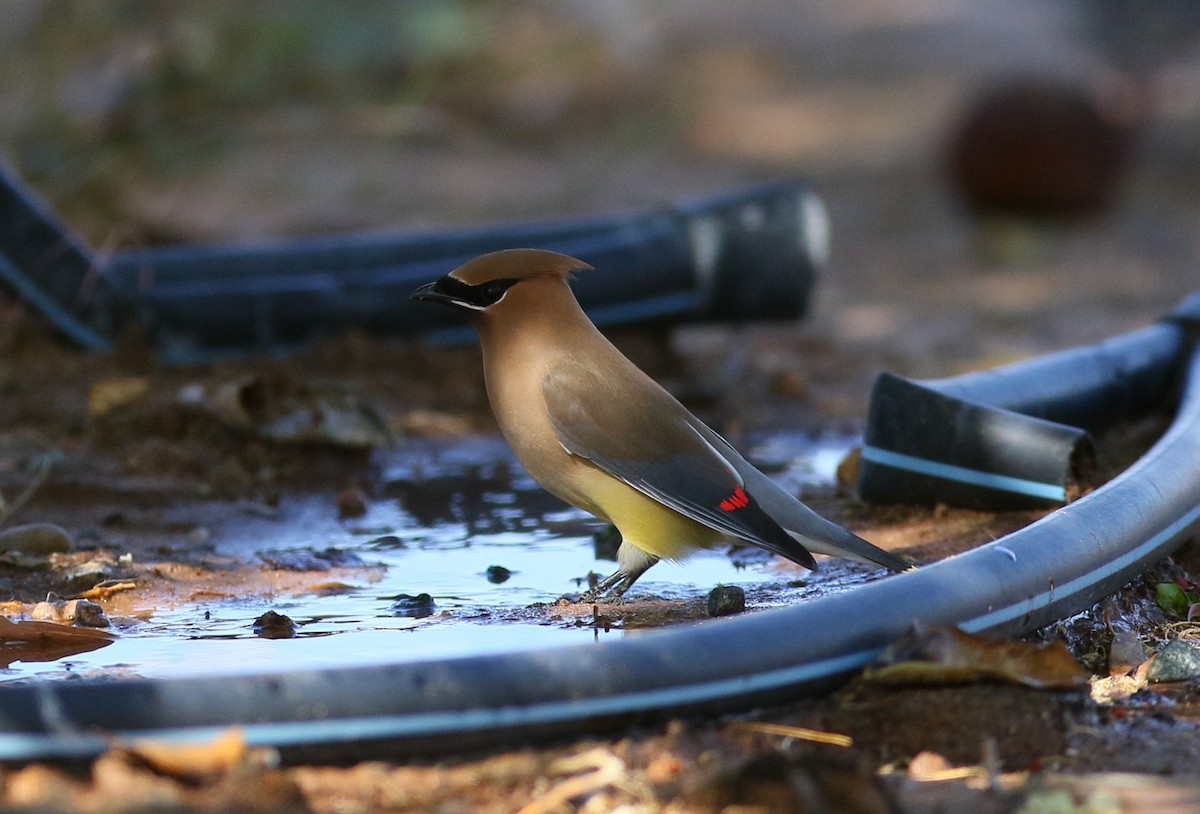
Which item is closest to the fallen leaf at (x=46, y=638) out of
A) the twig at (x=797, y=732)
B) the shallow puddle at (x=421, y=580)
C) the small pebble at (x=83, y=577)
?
the shallow puddle at (x=421, y=580)

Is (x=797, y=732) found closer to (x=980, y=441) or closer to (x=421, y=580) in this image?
(x=421, y=580)

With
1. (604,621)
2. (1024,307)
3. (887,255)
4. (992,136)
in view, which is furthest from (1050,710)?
(992,136)

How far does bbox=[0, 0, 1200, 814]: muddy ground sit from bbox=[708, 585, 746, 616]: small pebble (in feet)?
1.98

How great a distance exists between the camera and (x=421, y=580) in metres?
3.78

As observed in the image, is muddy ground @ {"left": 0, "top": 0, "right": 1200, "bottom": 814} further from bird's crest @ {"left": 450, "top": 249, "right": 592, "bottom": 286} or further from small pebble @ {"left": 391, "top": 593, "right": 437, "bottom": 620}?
bird's crest @ {"left": 450, "top": 249, "right": 592, "bottom": 286}

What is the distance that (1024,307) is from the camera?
8531 mm

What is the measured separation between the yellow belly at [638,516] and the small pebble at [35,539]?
1274 mm

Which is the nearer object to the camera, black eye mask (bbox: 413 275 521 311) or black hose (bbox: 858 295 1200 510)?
black eye mask (bbox: 413 275 521 311)

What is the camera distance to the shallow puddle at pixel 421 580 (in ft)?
10.2

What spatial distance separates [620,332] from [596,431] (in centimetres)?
327

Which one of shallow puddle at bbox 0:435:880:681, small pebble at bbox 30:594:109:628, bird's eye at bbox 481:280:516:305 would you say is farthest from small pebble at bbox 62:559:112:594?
bird's eye at bbox 481:280:516:305

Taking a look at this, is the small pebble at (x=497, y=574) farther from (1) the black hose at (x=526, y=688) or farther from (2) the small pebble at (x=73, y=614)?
(1) the black hose at (x=526, y=688)

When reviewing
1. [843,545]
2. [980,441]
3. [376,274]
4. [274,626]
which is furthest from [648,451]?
[376,274]

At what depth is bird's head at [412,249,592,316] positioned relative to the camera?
3469mm
